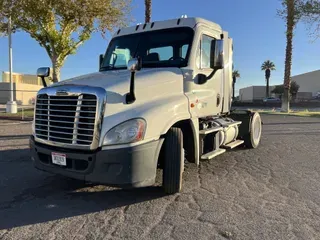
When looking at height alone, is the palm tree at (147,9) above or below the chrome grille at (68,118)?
above

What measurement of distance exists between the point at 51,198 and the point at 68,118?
53.9 inches

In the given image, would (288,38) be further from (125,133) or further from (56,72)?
(125,133)

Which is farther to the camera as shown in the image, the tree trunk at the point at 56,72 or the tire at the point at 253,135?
the tree trunk at the point at 56,72

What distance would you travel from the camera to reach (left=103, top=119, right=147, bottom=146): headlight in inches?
171

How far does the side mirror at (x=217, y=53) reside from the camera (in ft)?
18.4

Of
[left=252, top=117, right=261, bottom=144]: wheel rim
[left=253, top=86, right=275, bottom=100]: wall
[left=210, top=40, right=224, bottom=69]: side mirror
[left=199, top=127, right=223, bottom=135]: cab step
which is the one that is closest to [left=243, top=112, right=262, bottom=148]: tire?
[left=252, top=117, right=261, bottom=144]: wheel rim

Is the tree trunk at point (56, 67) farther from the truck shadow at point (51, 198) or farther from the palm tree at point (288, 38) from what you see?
the palm tree at point (288, 38)

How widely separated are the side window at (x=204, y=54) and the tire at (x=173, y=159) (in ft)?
5.15

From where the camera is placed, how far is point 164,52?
6016mm

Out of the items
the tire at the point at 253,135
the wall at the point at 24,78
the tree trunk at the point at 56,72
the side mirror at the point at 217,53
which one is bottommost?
the tire at the point at 253,135

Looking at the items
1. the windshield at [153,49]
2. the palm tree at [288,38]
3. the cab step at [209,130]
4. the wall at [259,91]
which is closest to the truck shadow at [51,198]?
the cab step at [209,130]

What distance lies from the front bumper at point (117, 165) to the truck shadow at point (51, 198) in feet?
1.71

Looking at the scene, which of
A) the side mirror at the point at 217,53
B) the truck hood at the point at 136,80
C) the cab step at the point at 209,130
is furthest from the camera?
the cab step at the point at 209,130

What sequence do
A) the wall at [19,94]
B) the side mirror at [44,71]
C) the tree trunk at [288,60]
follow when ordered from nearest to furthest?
1. the side mirror at [44,71]
2. the tree trunk at [288,60]
3. the wall at [19,94]
